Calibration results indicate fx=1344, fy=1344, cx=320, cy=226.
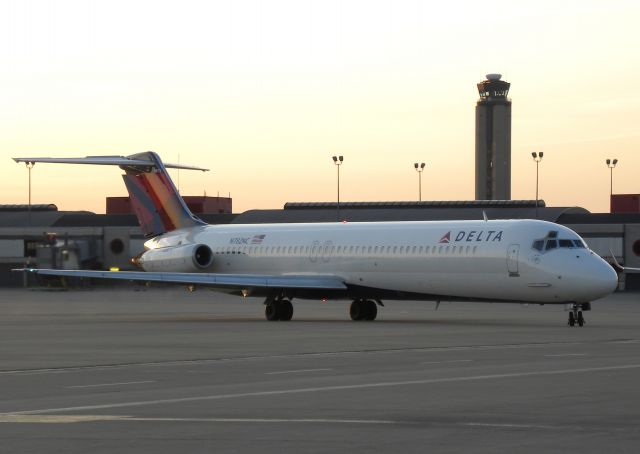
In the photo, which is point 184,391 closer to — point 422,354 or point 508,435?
point 508,435

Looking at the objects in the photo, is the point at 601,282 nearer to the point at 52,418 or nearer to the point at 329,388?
the point at 329,388

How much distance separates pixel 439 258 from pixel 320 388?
23169 millimetres

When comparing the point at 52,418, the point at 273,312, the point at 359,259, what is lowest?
the point at 273,312

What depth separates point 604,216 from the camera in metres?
83.2

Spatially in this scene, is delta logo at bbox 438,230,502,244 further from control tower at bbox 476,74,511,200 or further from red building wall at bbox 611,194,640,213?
control tower at bbox 476,74,511,200

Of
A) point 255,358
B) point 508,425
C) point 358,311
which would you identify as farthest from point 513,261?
point 508,425

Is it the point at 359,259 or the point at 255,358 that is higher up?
the point at 359,259

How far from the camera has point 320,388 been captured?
757 inches

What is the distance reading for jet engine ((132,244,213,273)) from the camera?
163ft

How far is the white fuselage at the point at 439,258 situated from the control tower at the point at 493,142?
11656cm

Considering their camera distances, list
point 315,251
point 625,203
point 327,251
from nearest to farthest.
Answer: point 327,251 < point 315,251 < point 625,203

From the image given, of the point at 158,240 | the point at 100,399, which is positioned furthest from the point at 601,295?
the point at 100,399

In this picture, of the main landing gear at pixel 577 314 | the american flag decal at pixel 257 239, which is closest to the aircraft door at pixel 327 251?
the american flag decal at pixel 257 239

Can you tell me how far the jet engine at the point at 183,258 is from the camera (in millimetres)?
49719
